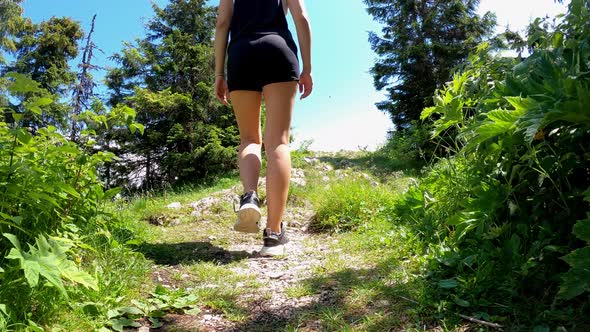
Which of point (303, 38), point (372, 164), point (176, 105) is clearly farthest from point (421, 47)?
point (303, 38)

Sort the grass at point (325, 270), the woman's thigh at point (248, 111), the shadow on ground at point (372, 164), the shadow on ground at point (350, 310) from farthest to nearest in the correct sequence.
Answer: the shadow on ground at point (372, 164), the woman's thigh at point (248, 111), the grass at point (325, 270), the shadow on ground at point (350, 310)

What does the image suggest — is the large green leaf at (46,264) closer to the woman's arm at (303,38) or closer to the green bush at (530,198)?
the green bush at (530,198)

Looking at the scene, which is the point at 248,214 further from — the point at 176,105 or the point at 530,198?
the point at 176,105

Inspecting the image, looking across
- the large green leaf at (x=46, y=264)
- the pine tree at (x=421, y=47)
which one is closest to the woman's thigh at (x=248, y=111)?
the large green leaf at (x=46, y=264)

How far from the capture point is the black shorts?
8.44 ft

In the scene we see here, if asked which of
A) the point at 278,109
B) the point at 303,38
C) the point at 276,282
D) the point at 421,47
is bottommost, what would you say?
the point at 276,282

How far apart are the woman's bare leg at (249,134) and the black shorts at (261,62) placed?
7cm

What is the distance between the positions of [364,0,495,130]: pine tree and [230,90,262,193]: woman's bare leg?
9.09 meters

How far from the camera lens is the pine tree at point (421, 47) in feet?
36.5

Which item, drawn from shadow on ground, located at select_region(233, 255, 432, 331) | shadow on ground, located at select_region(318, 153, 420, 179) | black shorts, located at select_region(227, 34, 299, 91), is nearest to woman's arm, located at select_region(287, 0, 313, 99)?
black shorts, located at select_region(227, 34, 299, 91)

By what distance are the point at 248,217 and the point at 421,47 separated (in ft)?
33.2

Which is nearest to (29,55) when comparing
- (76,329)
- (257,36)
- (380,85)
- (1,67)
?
(1,67)

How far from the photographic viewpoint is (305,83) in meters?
2.83

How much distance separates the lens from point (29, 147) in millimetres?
1677
